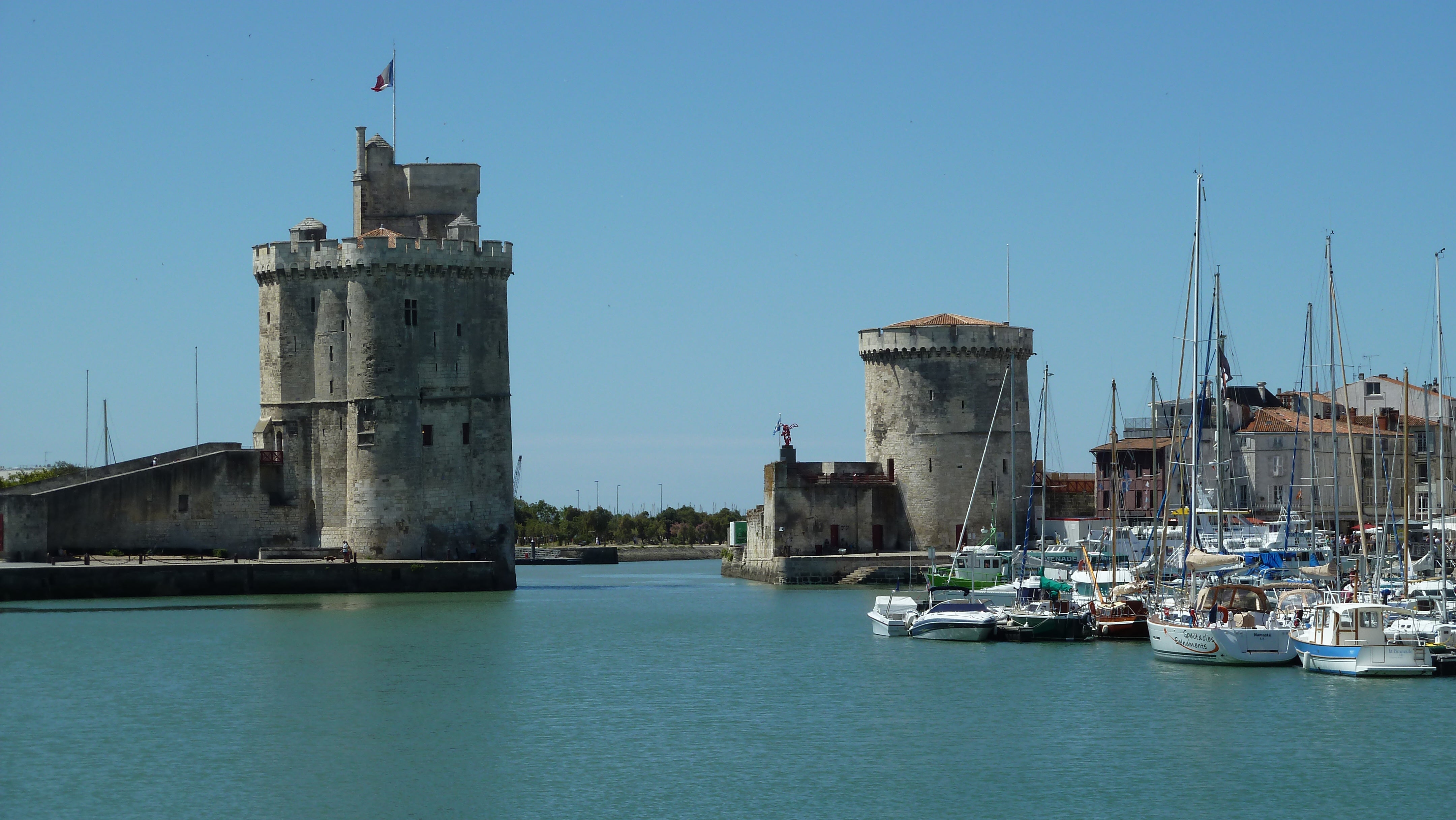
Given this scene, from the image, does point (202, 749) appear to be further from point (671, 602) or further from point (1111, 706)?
point (671, 602)

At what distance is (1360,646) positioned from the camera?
36.7 m

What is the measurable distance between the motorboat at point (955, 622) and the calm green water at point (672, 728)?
68 centimetres

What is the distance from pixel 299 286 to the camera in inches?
2425

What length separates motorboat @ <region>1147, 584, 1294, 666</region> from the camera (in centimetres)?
3894

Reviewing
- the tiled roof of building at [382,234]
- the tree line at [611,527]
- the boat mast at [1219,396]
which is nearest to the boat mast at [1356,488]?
the boat mast at [1219,396]

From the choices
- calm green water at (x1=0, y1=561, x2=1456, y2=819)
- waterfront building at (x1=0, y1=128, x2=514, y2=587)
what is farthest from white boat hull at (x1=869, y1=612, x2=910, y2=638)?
waterfront building at (x1=0, y1=128, x2=514, y2=587)

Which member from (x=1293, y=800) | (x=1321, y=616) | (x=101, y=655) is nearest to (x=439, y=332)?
(x=101, y=655)

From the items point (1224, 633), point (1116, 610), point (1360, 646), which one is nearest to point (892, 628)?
point (1116, 610)

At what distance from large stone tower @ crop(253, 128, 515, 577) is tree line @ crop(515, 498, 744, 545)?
245 ft

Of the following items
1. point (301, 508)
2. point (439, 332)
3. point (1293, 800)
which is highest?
point (439, 332)

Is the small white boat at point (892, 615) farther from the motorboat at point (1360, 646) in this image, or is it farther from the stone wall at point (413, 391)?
the stone wall at point (413, 391)

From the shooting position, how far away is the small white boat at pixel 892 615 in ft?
154

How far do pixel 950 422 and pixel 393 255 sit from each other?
21160mm

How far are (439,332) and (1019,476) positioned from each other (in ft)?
74.0
